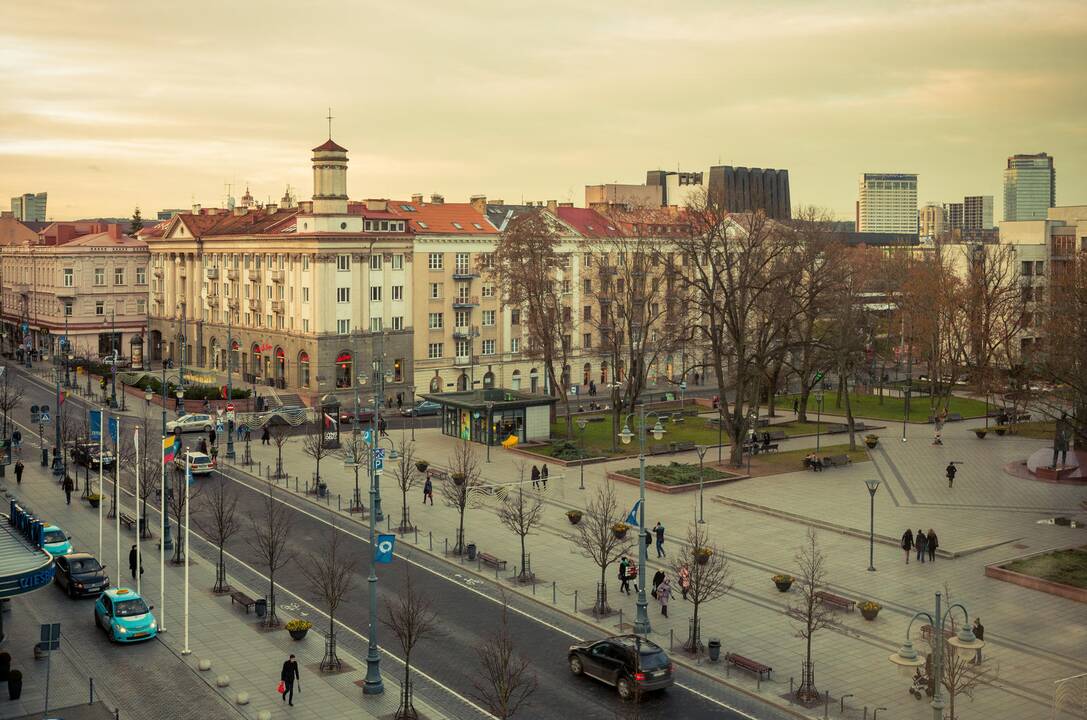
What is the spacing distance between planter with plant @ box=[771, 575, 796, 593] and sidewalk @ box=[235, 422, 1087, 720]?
2.45 feet

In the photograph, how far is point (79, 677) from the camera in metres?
33.6

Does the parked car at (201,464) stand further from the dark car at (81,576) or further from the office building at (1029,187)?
the office building at (1029,187)

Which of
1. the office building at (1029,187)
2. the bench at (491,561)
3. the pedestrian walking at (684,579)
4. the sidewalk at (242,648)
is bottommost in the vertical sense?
the sidewalk at (242,648)

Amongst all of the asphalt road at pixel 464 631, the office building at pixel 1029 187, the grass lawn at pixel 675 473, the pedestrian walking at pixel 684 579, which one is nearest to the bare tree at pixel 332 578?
the asphalt road at pixel 464 631

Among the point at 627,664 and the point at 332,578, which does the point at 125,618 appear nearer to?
the point at 332,578

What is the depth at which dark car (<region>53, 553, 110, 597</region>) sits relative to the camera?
1645 inches

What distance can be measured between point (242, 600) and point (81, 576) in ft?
22.3

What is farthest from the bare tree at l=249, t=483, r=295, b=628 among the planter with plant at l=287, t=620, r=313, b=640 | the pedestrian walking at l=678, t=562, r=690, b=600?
the pedestrian walking at l=678, t=562, r=690, b=600

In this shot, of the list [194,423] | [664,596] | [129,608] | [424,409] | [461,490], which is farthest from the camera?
[424,409]

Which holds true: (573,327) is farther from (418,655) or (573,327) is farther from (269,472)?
(418,655)

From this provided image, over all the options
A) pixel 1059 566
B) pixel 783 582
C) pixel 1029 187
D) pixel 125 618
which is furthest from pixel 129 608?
pixel 1029 187

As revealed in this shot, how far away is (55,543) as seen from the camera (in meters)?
45.0

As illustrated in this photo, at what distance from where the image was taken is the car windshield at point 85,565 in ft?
140

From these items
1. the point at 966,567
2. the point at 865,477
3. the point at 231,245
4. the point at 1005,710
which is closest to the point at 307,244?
the point at 231,245
